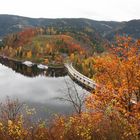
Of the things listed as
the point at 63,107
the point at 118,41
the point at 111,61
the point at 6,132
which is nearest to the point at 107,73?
the point at 111,61

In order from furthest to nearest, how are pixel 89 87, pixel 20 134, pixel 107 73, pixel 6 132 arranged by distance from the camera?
pixel 89 87, pixel 107 73, pixel 6 132, pixel 20 134

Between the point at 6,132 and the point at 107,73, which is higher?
the point at 107,73

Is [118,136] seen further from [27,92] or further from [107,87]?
[27,92]

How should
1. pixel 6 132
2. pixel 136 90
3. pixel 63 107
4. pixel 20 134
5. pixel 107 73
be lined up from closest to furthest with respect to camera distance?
pixel 20 134, pixel 6 132, pixel 136 90, pixel 107 73, pixel 63 107

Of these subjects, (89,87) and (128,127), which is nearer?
(128,127)

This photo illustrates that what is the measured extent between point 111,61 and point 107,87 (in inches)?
137

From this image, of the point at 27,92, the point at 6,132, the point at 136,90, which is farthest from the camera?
the point at 27,92

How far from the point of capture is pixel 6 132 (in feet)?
84.8

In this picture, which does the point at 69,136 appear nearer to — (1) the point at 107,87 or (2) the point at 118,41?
(1) the point at 107,87

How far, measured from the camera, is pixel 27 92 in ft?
392

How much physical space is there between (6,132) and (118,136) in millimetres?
8831

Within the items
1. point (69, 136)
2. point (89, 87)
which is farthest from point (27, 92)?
point (69, 136)

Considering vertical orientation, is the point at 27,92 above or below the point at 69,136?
below

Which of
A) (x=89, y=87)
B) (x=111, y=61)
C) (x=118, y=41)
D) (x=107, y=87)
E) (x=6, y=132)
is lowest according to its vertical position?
(x=89, y=87)
